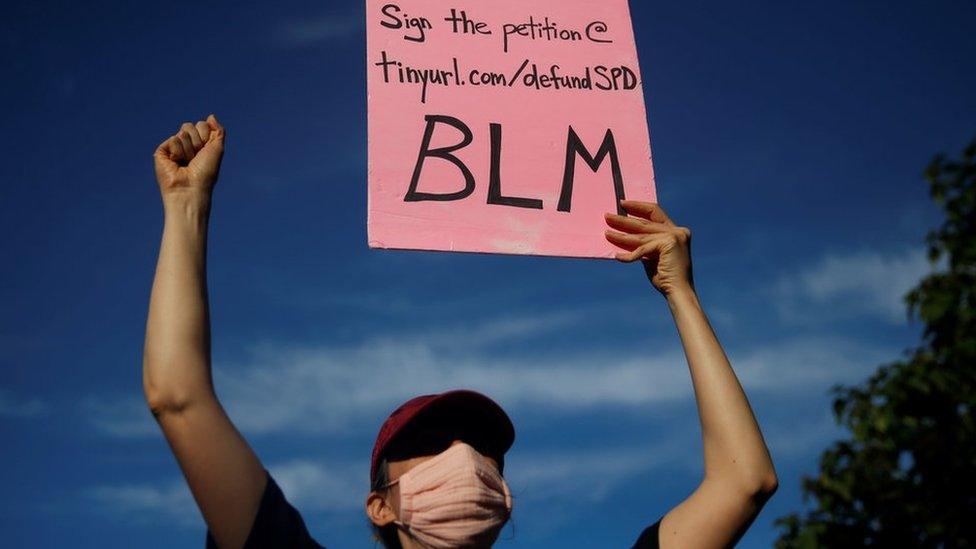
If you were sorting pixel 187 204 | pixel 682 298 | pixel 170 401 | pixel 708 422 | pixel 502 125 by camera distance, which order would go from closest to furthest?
pixel 170 401 < pixel 187 204 < pixel 708 422 < pixel 682 298 < pixel 502 125

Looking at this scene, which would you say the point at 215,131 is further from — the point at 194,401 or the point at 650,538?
the point at 650,538

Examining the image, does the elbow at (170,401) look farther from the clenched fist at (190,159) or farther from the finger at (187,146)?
the finger at (187,146)

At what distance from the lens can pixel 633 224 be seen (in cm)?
308

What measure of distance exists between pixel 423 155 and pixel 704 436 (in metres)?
1.24

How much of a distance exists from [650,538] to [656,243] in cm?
92

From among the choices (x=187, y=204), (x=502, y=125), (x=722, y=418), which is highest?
(x=502, y=125)

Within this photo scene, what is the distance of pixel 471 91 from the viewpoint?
3.29 meters

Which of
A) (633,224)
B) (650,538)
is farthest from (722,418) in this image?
(633,224)

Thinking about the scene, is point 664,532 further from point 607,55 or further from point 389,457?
point 607,55

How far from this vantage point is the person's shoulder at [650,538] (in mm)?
2531

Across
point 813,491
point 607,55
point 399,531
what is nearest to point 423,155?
point 607,55

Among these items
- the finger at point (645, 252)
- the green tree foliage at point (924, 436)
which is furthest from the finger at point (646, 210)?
the green tree foliage at point (924, 436)

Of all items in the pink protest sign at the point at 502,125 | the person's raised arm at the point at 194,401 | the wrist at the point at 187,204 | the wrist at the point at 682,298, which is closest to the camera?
the person's raised arm at the point at 194,401

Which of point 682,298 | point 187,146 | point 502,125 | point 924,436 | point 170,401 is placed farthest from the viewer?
point 924,436
